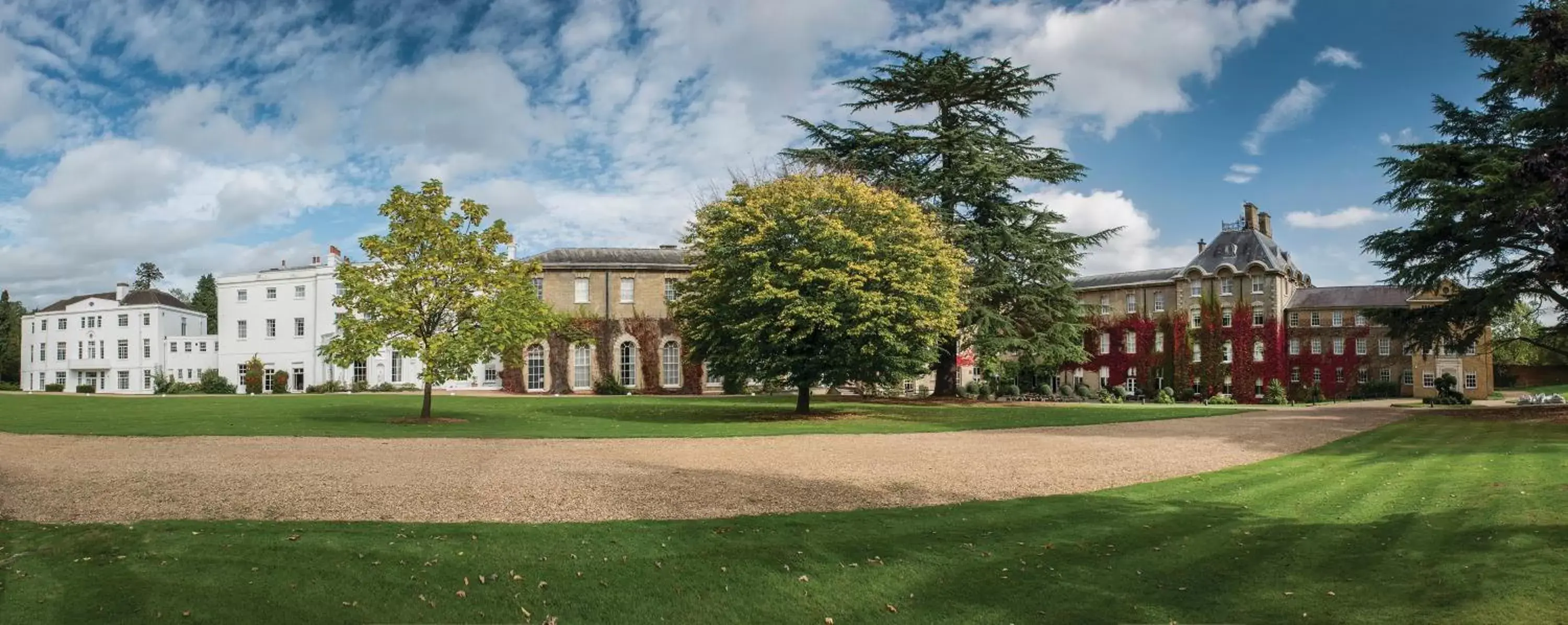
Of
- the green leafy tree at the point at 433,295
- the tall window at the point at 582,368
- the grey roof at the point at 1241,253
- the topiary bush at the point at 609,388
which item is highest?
the grey roof at the point at 1241,253

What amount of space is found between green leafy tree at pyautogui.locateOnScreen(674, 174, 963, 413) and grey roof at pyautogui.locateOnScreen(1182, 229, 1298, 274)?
37.6 meters

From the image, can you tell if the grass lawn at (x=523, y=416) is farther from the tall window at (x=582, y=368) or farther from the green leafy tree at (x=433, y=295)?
the tall window at (x=582, y=368)

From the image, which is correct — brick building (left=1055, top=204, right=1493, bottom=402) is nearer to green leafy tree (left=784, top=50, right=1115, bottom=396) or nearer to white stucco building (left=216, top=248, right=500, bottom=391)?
green leafy tree (left=784, top=50, right=1115, bottom=396)

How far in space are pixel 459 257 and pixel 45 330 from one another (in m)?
58.2

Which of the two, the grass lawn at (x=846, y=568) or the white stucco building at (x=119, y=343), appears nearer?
the grass lawn at (x=846, y=568)

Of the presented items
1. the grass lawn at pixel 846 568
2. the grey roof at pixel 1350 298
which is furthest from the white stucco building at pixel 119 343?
the grey roof at pixel 1350 298

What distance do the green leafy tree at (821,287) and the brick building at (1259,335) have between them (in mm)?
34283

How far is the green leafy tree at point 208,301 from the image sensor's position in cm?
7712

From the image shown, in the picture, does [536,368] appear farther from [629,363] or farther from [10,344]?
[10,344]

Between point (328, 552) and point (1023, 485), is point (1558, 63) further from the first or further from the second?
point (328, 552)

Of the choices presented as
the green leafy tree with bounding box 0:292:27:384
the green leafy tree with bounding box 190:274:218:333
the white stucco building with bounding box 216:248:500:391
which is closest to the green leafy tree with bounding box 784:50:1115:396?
the white stucco building with bounding box 216:248:500:391

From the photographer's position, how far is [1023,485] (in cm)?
1270

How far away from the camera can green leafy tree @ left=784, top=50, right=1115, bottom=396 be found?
34.8 m

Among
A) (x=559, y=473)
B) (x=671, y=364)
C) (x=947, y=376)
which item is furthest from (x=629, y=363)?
(x=559, y=473)
